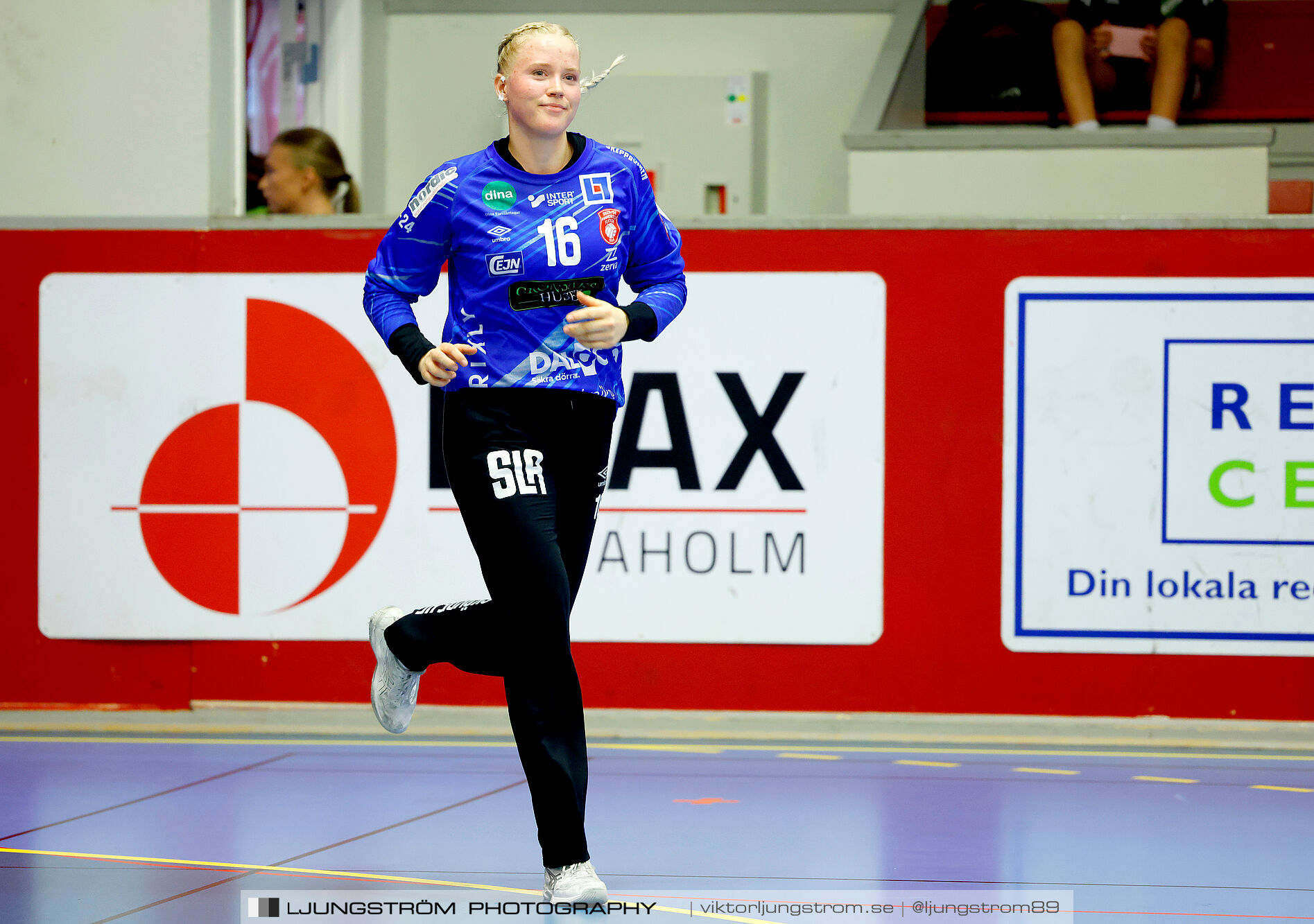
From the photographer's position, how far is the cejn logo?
4.50m

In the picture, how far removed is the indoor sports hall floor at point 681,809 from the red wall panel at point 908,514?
0.29 feet

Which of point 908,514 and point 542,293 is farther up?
point 542,293

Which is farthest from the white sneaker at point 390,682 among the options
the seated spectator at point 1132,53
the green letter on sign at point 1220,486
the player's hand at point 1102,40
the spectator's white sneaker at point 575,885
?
the player's hand at point 1102,40

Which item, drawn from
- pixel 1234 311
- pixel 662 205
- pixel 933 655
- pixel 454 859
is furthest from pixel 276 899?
pixel 662 205

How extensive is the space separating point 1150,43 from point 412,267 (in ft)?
19.2

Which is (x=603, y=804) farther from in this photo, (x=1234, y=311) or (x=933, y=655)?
(x=1234, y=311)

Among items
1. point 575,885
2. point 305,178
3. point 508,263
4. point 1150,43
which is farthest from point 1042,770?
point 1150,43

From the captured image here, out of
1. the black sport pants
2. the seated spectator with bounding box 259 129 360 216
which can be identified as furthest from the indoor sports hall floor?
the seated spectator with bounding box 259 129 360 216

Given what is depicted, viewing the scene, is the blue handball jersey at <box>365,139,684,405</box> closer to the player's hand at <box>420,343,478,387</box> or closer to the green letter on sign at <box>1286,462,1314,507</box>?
the player's hand at <box>420,343,478,387</box>

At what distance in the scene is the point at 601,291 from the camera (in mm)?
2670

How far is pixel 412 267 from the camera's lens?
2727mm

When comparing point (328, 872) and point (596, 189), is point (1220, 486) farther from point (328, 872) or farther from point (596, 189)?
point (328, 872)

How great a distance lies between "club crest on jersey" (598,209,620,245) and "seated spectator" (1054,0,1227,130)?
5015 millimetres

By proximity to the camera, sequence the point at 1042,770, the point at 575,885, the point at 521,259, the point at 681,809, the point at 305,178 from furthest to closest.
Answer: the point at 305,178 → the point at 1042,770 → the point at 681,809 → the point at 521,259 → the point at 575,885
